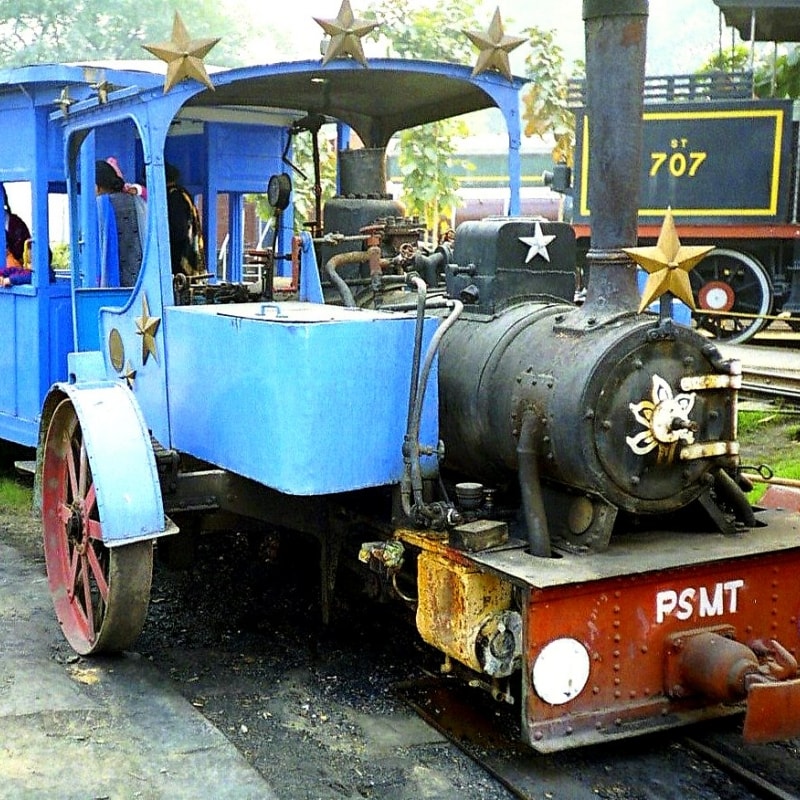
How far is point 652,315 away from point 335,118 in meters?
2.64

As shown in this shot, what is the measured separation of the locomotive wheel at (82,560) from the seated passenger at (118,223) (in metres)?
1.14

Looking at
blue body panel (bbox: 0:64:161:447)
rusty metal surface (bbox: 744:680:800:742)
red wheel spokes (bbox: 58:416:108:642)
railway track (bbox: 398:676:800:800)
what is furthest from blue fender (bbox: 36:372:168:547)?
rusty metal surface (bbox: 744:680:800:742)

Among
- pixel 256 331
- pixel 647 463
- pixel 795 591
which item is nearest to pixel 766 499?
pixel 795 591

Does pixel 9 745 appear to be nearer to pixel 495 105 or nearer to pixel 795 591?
pixel 795 591

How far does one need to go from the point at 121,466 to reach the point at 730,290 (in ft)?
32.2

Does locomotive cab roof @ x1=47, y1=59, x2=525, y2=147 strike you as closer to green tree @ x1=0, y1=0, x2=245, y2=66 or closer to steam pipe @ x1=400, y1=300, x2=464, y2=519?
steam pipe @ x1=400, y1=300, x2=464, y2=519

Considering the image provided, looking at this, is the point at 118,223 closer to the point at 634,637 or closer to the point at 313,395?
the point at 313,395

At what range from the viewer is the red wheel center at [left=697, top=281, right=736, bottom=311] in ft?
42.1

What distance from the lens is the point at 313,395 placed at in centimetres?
385

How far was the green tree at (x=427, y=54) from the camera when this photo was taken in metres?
13.1

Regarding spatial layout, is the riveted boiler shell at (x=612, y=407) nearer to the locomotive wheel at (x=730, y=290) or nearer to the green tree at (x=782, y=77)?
the locomotive wheel at (x=730, y=290)

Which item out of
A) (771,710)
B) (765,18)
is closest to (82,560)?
(771,710)

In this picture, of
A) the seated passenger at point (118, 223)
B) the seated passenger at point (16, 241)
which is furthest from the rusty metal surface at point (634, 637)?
the seated passenger at point (16, 241)

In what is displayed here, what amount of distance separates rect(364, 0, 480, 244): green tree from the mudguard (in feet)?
28.5
